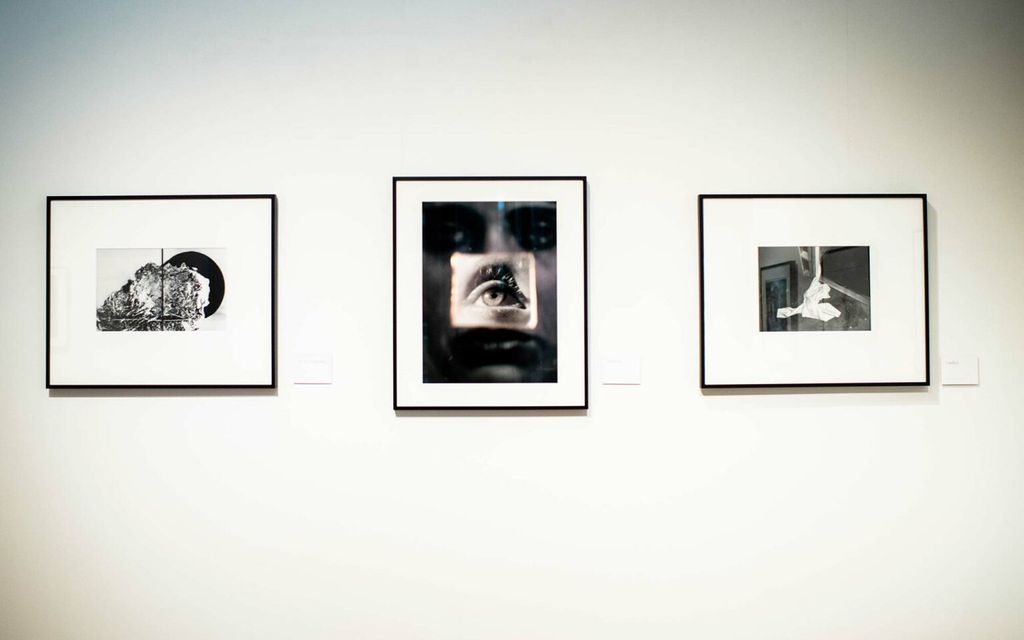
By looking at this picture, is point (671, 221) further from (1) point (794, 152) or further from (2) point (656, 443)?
(2) point (656, 443)

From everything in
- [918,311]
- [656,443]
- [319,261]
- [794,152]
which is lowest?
[656,443]

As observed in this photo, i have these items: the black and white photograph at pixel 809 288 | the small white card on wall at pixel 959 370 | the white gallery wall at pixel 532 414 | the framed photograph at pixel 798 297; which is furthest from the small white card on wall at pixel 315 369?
the small white card on wall at pixel 959 370

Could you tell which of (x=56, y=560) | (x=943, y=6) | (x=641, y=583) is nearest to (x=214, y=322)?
(x=56, y=560)

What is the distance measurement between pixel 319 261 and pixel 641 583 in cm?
130

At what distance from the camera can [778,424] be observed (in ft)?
5.47

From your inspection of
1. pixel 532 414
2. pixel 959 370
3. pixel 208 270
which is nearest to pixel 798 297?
pixel 959 370

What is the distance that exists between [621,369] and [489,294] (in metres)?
0.43

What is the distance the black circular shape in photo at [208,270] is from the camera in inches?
65.0

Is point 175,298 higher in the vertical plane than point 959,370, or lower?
higher

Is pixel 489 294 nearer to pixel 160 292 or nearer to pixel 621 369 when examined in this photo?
pixel 621 369

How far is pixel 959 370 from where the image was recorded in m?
1.68

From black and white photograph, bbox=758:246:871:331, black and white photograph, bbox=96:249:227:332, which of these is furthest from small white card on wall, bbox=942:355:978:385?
black and white photograph, bbox=96:249:227:332

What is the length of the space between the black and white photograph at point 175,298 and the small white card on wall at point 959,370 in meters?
2.08

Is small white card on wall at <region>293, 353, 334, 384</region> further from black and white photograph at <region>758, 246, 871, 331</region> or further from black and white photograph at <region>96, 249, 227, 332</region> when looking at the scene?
black and white photograph at <region>758, 246, 871, 331</region>
